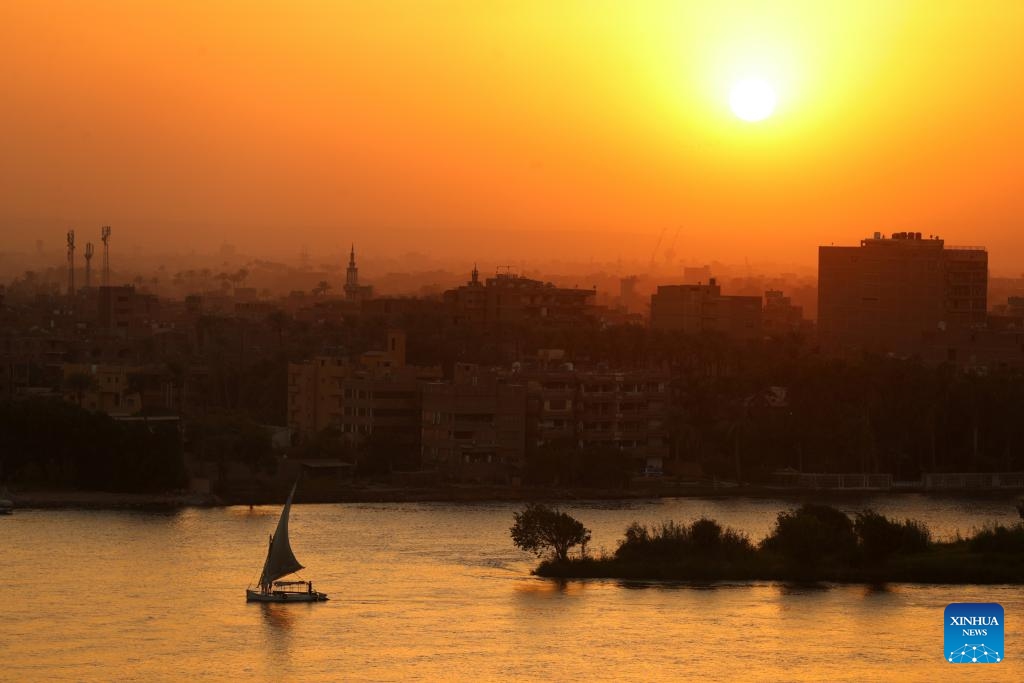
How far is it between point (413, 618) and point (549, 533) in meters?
3.34

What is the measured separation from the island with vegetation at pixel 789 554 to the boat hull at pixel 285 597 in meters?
2.78

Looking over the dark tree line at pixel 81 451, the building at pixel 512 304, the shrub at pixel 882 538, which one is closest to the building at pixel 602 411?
the dark tree line at pixel 81 451

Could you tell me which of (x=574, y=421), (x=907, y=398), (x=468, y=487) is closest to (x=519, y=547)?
(x=468, y=487)

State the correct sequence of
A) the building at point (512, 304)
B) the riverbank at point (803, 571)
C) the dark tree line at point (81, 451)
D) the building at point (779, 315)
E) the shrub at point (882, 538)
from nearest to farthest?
1. the riverbank at point (803, 571)
2. the shrub at point (882, 538)
3. the dark tree line at point (81, 451)
4. the building at point (512, 304)
5. the building at point (779, 315)

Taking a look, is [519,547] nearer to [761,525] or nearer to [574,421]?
[761,525]

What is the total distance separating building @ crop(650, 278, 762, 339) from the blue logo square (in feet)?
125

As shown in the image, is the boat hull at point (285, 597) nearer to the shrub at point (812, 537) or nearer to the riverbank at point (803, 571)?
the riverbank at point (803, 571)

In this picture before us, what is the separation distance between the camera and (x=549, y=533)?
22484 millimetres

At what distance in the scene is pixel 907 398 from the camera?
3425cm

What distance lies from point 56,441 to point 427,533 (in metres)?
6.57

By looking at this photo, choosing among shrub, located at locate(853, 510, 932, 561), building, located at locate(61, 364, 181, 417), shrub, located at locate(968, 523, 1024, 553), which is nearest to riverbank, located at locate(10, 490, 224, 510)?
building, located at locate(61, 364, 181, 417)

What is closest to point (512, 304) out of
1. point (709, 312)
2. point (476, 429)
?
point (709, 312)

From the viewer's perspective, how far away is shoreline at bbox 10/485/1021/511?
2820cm

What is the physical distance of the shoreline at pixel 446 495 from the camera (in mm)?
28203
